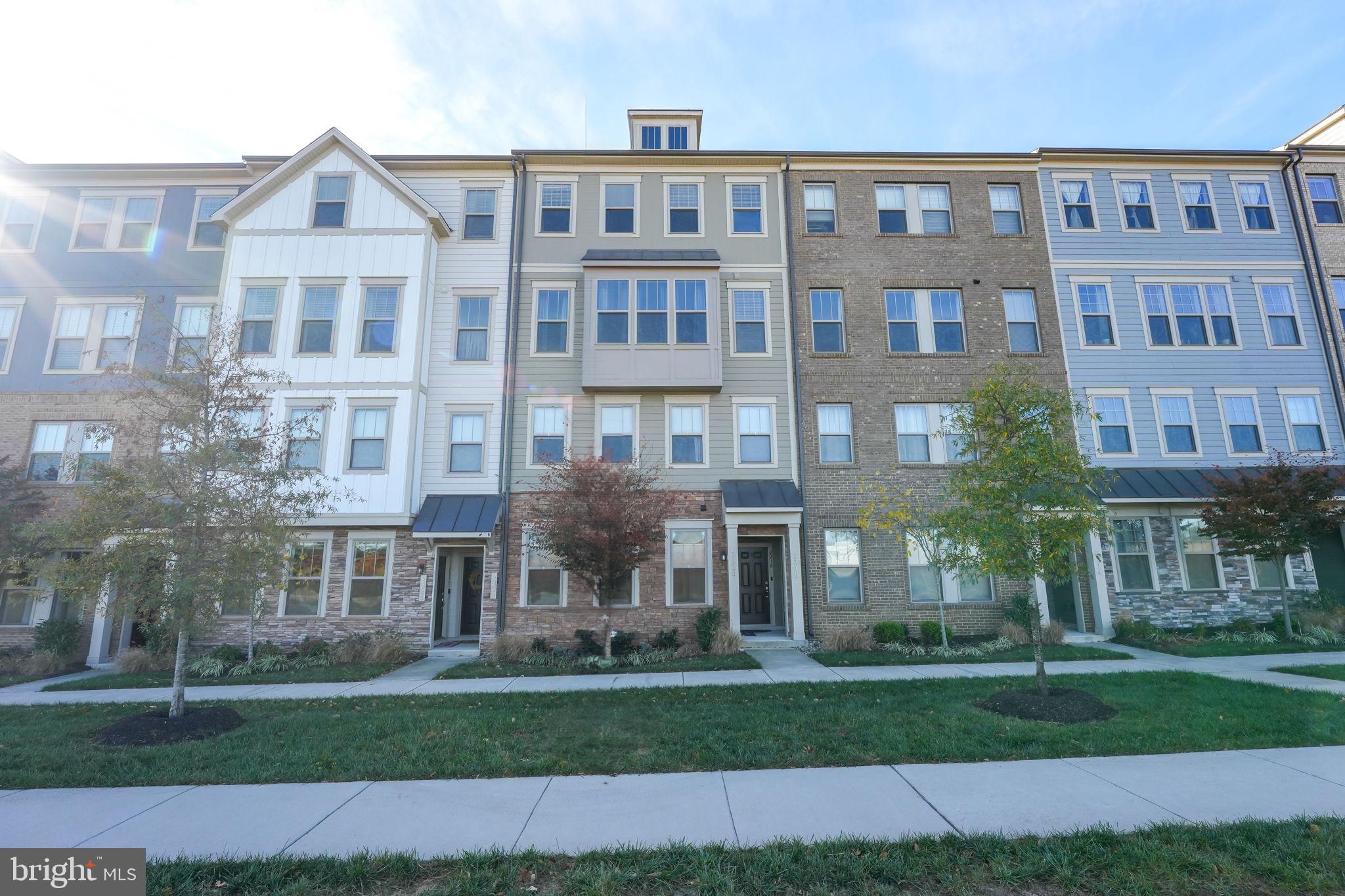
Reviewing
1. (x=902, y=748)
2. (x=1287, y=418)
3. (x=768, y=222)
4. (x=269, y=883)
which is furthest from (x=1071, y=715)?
(x=1287, y=418)

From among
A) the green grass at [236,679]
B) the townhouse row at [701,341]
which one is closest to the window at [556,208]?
the townhouse row at [701,341]

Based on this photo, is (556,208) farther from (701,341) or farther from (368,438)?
(368,438)

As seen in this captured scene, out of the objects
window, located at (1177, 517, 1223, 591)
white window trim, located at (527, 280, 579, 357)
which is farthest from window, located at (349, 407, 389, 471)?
window, located at (1177, 517, 1223, 591)

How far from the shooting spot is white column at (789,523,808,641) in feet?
51.5

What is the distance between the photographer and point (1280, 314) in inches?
706

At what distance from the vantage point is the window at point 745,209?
1806 centimetres

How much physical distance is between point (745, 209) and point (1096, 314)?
10.4m

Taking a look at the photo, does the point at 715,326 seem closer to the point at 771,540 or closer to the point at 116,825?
the point at 771,540

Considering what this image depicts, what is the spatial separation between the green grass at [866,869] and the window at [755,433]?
12453mm

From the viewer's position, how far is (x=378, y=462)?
15867mm

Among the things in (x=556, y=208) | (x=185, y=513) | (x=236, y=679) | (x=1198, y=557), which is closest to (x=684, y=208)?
(x=556, y=208)

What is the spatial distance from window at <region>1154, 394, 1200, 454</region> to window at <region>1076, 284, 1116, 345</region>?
2121mm

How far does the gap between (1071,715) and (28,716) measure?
48.5ft

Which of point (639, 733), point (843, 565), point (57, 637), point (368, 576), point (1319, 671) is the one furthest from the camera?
point (843, 565)
